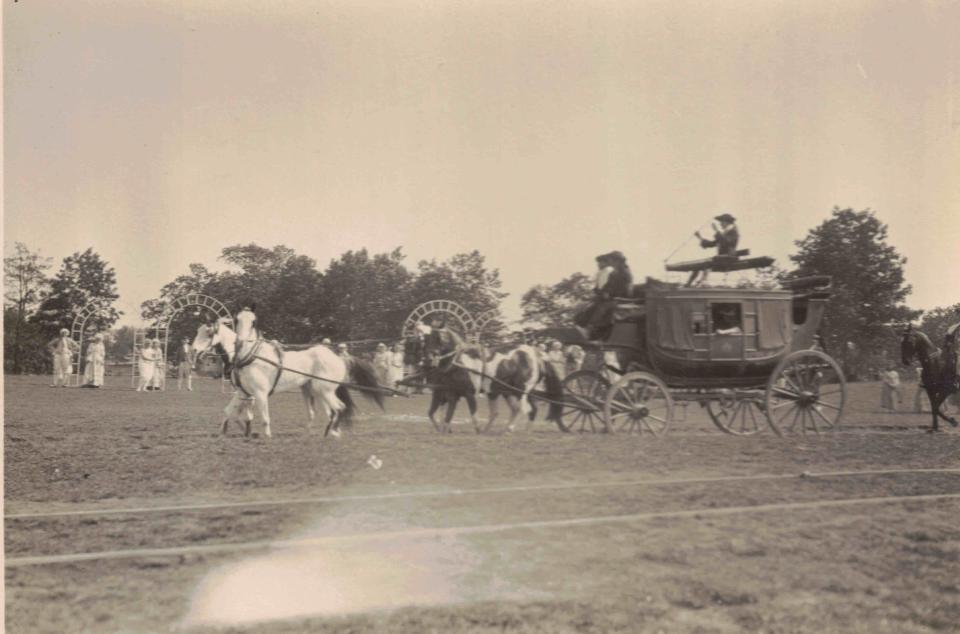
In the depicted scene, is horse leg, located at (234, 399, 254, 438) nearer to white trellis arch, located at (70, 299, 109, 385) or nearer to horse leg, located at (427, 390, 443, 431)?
white trellis arch, located at (70, 299, 109, 385)

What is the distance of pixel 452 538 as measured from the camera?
8.43 feet

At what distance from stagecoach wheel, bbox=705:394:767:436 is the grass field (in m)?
1.12

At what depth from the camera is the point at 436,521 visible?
8.63 feet

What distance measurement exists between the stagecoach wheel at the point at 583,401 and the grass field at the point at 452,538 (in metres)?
1.03

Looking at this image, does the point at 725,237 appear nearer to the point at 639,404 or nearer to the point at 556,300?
the point at 556,300

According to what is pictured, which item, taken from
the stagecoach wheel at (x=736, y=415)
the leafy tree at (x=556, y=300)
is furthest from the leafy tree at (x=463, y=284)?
the stagecoach wheel at (x=736, y=415)

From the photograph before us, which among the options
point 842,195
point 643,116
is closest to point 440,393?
point 643,116

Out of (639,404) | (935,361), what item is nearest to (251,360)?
(639,404)

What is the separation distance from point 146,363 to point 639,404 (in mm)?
3115

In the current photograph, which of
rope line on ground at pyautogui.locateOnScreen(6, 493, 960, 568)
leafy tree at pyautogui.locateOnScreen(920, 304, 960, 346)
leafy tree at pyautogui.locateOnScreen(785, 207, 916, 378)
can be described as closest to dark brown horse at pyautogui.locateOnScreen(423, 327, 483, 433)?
rope line on ground at pyautogui.locateOnScreen(6, 493, 960, 568)

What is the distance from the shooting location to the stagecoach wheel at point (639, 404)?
4.57m

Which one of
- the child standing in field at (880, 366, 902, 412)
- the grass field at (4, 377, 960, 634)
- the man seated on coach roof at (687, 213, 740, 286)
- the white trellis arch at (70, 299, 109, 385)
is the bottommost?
the grass field at (4, 377, 960, 634)

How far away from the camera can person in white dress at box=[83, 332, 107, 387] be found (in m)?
3.55

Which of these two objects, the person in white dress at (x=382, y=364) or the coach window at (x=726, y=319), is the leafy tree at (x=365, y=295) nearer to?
the person in white dress at (x=382, y=364)
